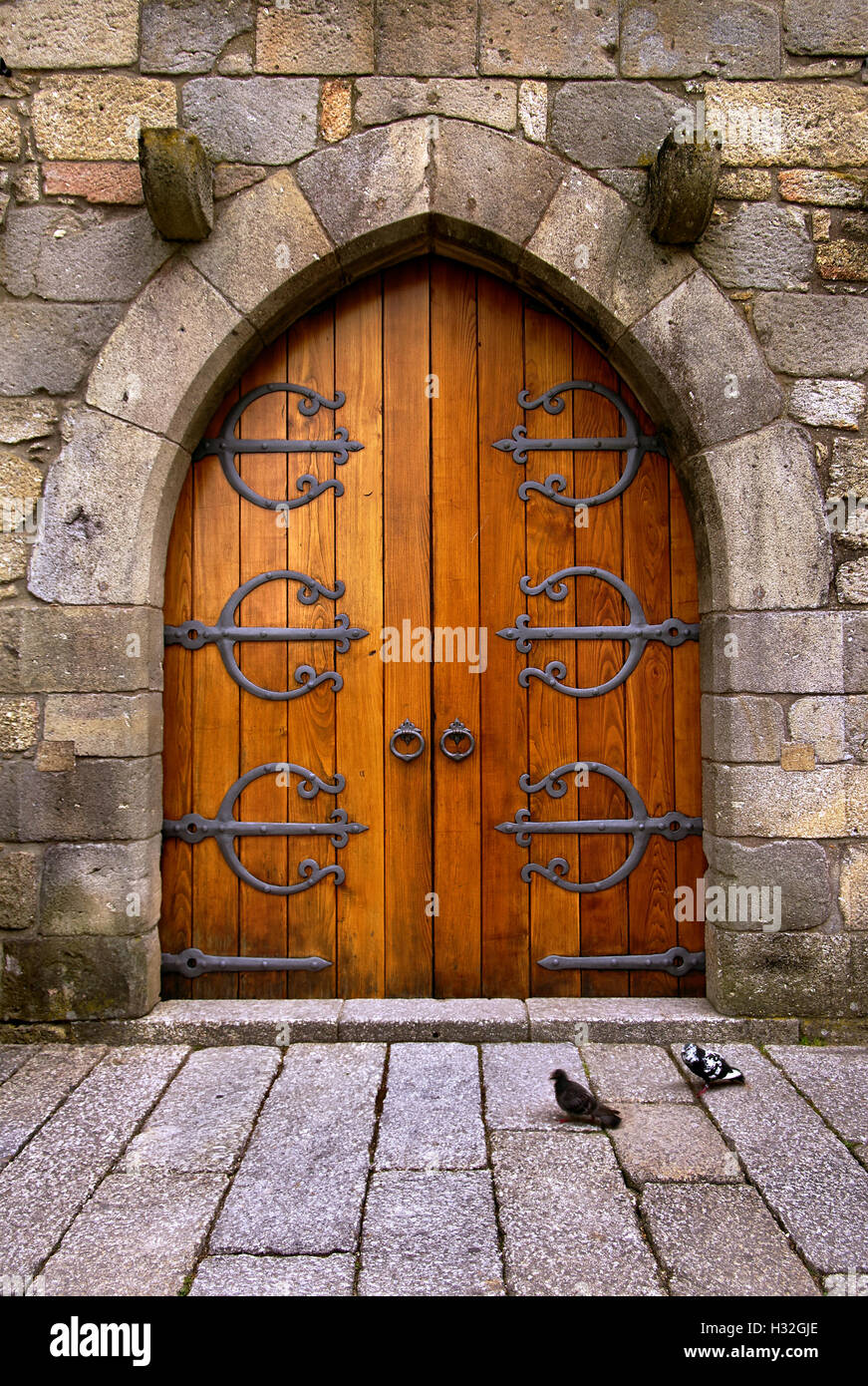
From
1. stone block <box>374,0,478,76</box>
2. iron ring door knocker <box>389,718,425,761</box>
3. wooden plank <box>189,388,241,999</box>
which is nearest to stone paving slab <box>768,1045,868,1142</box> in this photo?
iron ring door knocker <box>389,718,425,761</box>

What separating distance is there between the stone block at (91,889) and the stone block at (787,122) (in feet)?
9.32

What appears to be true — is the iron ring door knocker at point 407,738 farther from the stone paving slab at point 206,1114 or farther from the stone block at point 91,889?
the stone paving slab at point 206,1114

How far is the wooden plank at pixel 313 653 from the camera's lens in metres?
2.91

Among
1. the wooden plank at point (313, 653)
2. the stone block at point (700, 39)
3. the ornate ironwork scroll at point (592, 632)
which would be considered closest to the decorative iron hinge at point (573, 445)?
the ornate ironwork scroll at point (592, 632)

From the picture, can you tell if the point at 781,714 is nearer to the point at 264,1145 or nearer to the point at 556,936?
the point at 556,936

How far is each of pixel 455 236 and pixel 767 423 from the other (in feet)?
3.73

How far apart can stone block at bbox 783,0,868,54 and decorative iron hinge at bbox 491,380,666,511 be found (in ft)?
3.80

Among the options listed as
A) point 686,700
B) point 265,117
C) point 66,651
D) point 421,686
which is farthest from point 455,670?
point 265,117

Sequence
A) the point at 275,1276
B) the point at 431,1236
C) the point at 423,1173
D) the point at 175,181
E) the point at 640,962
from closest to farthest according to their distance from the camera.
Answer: the point at 275,1276 → the point at 431,1236 → the point at 423,1173 → the point at 175,181 → the point at 640,962

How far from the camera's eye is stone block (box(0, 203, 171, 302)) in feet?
8.92

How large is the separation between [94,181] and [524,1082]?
2935 millimetres

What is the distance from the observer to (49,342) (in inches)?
107

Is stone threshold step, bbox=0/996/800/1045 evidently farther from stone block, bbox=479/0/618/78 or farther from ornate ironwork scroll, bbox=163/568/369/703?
stone block, bbox=479/0/618/78

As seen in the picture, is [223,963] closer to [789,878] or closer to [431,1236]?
[431,1236]
